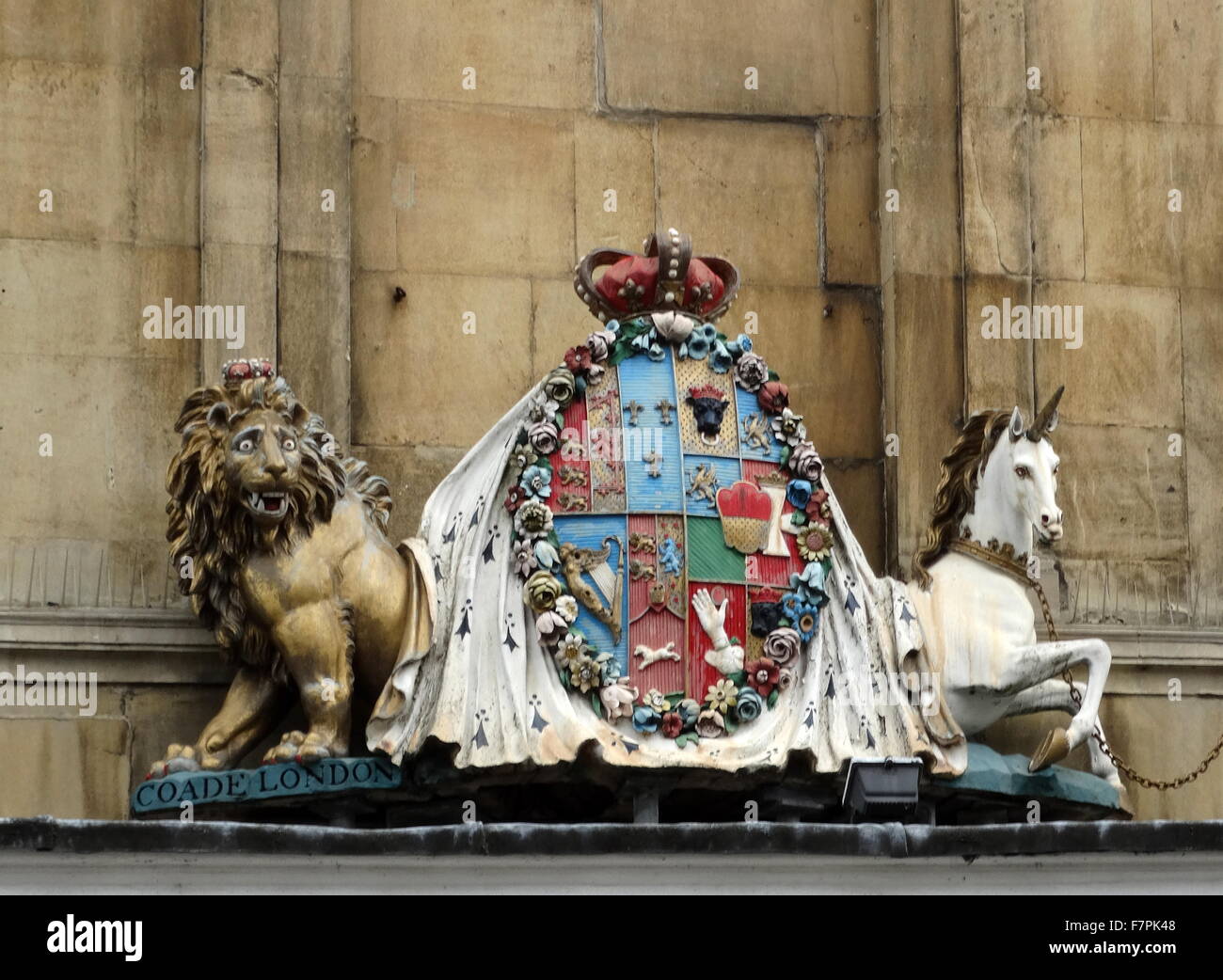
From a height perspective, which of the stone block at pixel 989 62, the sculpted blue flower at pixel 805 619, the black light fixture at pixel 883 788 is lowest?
the black light fixture at pixel 883 788

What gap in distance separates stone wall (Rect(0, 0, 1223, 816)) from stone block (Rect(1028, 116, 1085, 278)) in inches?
A: 0.8

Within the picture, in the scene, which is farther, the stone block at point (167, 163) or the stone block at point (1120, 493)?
the stone block at point (1120, 493)

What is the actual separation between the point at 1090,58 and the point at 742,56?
182 centimetres

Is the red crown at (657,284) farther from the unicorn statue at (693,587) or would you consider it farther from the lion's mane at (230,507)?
the lion's mane at (230,507)

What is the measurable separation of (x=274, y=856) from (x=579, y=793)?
194 cm

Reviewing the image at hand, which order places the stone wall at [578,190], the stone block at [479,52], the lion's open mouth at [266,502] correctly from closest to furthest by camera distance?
the lion's open mouth at [266,502], the stone wall at [578,190], the stone block at [479,52]

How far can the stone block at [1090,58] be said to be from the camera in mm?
16422

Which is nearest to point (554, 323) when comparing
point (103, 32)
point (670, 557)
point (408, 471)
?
point (408, 471)

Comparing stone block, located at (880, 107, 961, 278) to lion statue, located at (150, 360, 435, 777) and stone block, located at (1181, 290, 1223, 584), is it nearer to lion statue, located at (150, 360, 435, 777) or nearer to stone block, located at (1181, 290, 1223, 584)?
stone block, located at (1181, 290, 1223, 584)

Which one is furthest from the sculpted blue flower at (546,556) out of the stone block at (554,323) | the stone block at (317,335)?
the stone block at (554,323)

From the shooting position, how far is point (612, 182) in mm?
16125

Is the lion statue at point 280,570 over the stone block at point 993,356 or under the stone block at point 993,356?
under
